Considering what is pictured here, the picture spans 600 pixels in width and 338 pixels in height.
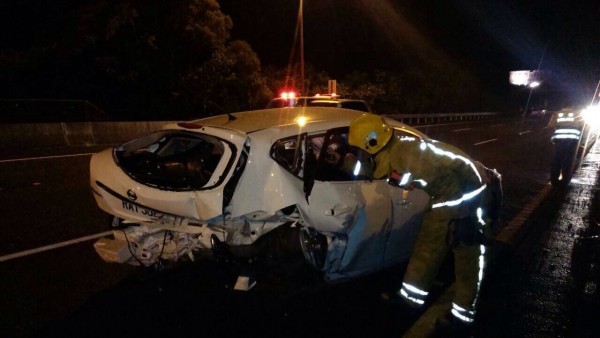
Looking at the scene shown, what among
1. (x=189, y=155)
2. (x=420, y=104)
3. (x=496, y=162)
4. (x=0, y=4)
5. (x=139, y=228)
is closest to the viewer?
(x=139, y=228)

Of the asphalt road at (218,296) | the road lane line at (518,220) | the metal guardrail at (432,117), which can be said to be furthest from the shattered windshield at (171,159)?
the metal guardrail at (432,117)

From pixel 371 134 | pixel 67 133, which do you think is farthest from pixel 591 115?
pixel 67 133

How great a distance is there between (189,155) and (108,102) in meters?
20.9

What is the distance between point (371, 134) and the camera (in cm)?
346

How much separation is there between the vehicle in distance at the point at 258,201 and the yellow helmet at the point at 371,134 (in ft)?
1.11

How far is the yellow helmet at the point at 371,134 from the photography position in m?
3.46

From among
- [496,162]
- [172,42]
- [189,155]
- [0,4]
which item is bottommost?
[496,162]

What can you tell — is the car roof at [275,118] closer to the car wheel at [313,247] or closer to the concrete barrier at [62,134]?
the car wheel at [313,247]

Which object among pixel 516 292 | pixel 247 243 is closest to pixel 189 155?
pixel 247 243

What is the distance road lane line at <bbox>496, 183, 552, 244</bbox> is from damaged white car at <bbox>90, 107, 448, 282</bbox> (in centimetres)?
202

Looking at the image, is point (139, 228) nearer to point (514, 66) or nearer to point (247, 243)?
point (247, 243)

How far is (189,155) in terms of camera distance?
483 centimetres

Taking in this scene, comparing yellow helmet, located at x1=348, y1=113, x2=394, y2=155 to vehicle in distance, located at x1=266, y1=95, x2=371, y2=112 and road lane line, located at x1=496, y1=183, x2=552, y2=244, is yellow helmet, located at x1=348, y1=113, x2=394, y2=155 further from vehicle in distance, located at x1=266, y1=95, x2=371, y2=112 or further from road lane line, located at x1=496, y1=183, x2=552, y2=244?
vehicle in distance, located at x1=266, y1=95, x2=371, y2=112

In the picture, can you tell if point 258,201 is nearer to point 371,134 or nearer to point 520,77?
point 371,134
